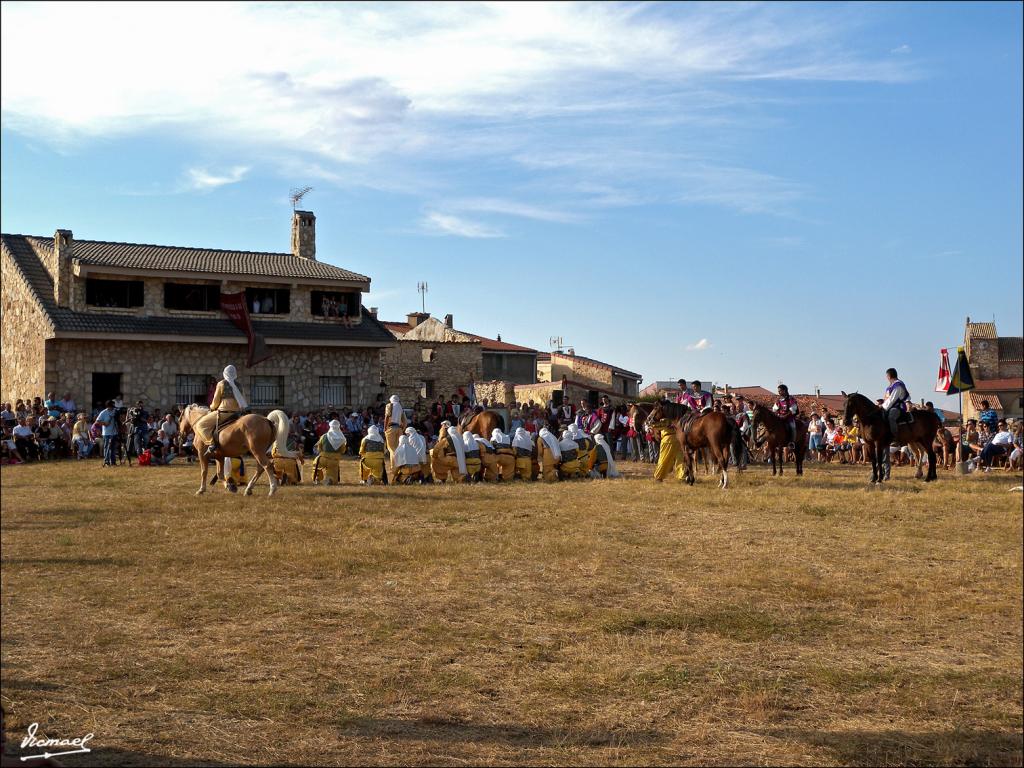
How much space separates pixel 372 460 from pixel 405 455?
31.1 inches

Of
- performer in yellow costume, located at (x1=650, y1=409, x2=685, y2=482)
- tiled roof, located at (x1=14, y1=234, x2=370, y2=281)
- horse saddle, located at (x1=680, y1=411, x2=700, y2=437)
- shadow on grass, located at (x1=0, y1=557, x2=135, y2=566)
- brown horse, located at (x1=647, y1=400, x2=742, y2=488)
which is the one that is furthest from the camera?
tiled roof, located at (x1=14, y1=234, x2=370, y2=281)

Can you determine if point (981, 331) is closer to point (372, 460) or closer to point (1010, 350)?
point (1010, 350)

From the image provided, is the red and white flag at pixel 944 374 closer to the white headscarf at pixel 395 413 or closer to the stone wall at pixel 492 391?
the white headscarf at pixel 395 413

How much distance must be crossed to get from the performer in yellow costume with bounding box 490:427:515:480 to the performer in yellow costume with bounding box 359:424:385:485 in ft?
7.95

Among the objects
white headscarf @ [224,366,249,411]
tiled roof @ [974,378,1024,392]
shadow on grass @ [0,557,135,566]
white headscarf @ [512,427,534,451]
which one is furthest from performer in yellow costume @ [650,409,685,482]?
tiled roof @ [974,378,1024,392]

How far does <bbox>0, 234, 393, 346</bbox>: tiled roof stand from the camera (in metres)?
28.5

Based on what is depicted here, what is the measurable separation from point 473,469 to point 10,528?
668 inches

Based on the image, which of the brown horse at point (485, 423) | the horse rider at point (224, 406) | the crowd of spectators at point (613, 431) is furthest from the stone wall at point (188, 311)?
the horse rider at point (224, 406)

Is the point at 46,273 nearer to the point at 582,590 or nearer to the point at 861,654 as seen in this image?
the point at 582,590

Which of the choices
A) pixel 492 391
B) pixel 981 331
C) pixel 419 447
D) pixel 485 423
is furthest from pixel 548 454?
pixel 981 331

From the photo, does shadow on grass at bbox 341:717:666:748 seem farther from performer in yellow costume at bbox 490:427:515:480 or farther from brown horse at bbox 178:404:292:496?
performer in yellow costume at bbox 490:427:515:480

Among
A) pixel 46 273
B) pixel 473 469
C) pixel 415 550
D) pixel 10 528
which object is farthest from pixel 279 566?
pixel 46 273

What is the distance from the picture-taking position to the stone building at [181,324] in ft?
93.7

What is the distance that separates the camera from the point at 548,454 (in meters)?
21.2
